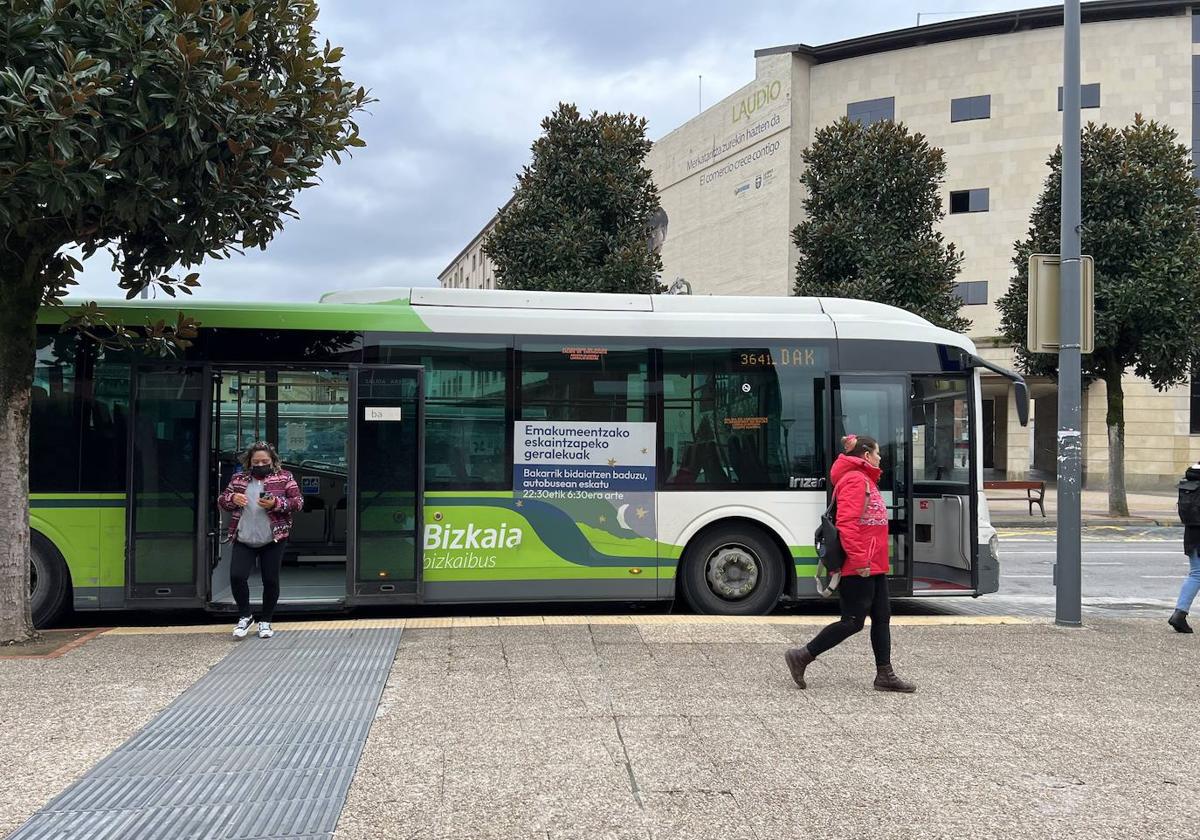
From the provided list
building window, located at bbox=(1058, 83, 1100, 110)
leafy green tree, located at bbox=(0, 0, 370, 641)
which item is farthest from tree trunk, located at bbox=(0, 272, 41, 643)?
building window, located at bbox=(1058, 83, 1100, 110)

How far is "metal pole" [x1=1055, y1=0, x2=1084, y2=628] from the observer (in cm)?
842

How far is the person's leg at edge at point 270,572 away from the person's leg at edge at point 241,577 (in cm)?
10

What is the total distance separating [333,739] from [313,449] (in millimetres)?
5314

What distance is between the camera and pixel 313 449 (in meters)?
9.96

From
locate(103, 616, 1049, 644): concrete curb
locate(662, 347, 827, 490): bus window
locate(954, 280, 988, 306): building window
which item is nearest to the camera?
locate(103, 616, 1049, 644): concrete curb

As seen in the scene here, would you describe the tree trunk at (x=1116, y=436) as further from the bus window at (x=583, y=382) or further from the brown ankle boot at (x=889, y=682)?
the brown ankle boot at (x=889, y=682)

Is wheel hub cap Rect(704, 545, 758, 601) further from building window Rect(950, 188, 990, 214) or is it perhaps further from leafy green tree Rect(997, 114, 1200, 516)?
building window Rect(950, 188, 990, 214)

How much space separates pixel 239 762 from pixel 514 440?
4.31m

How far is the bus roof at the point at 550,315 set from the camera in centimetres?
842

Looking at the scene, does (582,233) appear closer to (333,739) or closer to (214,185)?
(214,185)

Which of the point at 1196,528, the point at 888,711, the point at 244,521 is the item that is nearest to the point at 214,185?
the point at 244,521

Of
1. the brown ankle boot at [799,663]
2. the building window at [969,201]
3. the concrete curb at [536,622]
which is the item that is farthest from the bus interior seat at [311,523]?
the building window at [969,201]

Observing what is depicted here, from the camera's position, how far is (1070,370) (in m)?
8.43

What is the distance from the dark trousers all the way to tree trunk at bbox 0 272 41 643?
5.03ft
